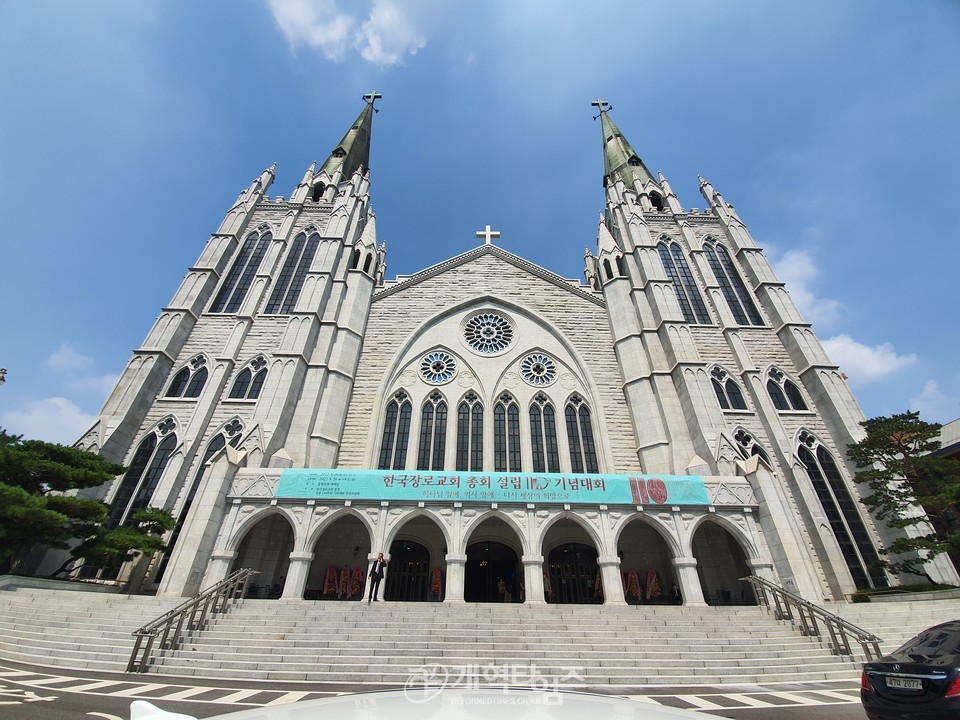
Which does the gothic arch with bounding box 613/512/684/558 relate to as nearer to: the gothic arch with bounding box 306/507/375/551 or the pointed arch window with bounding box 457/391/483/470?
the pointed arch window with bounding box 457/391/483/470

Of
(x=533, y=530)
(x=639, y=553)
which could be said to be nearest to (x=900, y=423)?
(x=639, y=553)

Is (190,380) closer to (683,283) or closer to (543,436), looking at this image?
(543,436)

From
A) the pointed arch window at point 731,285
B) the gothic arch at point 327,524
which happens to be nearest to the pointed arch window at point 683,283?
the pointed arch window at point 731,285

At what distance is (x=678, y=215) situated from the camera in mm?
26500

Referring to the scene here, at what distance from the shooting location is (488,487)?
13336mm

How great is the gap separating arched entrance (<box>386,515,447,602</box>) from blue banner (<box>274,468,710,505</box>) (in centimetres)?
227

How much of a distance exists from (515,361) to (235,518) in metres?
13.2

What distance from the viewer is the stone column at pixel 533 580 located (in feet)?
39.7

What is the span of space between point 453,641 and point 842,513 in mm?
16945

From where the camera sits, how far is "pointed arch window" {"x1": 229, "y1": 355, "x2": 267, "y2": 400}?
1859cm

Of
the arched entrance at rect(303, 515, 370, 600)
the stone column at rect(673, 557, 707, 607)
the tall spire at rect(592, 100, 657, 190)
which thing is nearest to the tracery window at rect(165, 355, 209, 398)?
the arched entrance at rect(303, 515, 370, 600)

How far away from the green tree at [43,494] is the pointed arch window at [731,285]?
2858cm

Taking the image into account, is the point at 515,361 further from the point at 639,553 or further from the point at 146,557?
the point at 146,557

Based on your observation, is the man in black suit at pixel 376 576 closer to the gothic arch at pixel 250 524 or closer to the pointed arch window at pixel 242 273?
the gothic arch at pixel 250 524
